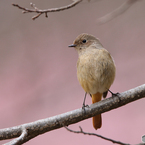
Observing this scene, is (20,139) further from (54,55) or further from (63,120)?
(54,55)

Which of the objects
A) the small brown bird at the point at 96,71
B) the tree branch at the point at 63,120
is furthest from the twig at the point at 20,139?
the small brown bird at the point at 96,71

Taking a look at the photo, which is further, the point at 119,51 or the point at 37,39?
the point at 37,39

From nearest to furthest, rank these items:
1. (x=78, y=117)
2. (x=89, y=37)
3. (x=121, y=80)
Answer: (x=78, y=117) < (x=89, y=37) < (x=121, y=80)

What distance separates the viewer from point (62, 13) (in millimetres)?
4898

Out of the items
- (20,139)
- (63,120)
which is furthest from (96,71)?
(20,139)

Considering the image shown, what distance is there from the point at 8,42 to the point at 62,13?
1185 millimetres

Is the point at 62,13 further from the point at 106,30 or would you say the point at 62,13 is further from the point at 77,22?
the point at 106,30

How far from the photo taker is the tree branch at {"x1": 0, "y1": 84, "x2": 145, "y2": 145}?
2246mm

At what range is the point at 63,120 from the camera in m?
2.35

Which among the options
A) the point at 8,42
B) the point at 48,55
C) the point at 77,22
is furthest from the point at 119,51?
the point at 8,42

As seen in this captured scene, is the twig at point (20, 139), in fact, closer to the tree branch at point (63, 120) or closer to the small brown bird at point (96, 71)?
the tree branch at point (63, 120)

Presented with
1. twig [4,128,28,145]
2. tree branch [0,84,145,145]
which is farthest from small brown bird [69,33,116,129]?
twig [4,128,28,145]

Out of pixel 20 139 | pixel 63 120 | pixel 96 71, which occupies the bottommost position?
pixel 20 139

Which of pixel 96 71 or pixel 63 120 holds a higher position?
pixel 96 71
